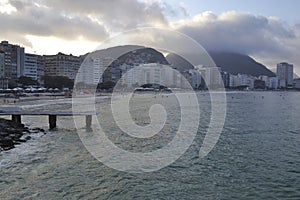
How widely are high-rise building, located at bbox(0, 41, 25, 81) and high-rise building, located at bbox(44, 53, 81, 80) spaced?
78.9 feet

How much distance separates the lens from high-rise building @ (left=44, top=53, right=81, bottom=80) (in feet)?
452

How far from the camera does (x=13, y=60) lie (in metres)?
110

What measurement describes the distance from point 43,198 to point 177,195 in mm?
3684

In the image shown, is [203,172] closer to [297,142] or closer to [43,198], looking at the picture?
[43,198]

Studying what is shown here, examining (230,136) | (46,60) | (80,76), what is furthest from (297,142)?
(46,60)

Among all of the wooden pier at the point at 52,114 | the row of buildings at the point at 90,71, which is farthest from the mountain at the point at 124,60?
the wooden pier at the point at 52,114

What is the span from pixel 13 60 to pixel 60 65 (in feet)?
96.9

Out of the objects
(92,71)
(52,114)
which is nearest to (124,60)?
(92,71)

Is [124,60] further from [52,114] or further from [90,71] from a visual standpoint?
[52,114]

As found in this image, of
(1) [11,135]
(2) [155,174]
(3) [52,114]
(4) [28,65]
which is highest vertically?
(4) [28,65]

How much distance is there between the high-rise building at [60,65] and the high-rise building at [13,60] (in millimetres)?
24046

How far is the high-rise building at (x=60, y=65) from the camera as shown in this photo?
138 metres

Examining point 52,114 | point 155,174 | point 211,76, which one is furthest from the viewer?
point 211,76

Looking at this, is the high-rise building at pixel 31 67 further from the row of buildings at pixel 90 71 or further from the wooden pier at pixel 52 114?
the wooden pier at pixel 52 114
